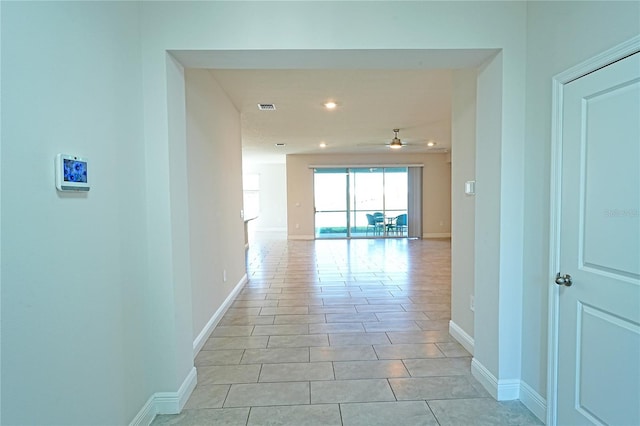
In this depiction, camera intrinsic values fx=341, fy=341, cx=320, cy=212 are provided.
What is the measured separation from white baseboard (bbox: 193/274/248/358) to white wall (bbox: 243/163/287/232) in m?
9.21

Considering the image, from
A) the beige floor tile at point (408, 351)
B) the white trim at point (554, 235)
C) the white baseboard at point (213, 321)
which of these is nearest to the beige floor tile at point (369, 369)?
the beige floor tile at point (408, 351)

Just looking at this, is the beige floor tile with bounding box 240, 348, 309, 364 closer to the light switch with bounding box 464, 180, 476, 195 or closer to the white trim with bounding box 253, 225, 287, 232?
the light switch with bounding box 464, 180, 476, 195

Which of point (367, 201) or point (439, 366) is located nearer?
point (439, 366)

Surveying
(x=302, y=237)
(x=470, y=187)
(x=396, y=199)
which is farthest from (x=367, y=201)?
(x=470, y=187)

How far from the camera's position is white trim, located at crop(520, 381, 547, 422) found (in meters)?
2.00

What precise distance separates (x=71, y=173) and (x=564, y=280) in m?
2.40

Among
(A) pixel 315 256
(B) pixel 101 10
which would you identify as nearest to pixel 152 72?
(B) pixel 101 10

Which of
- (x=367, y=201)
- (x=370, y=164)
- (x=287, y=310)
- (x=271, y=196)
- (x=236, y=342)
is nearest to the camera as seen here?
(x=236, y=342)

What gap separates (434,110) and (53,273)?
498cm

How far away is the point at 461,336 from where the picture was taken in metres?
3.01

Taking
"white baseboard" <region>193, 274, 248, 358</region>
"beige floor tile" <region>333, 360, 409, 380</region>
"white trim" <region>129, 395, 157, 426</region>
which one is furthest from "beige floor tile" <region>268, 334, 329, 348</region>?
"white trim" <region>129, 395, 157, 426</region>

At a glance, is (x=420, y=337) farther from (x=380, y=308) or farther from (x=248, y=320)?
(x=248, y=320)

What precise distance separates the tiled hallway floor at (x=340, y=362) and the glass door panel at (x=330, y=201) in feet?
18.2

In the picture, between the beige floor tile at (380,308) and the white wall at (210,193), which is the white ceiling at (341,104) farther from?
the beige floor tile at (380,308)
